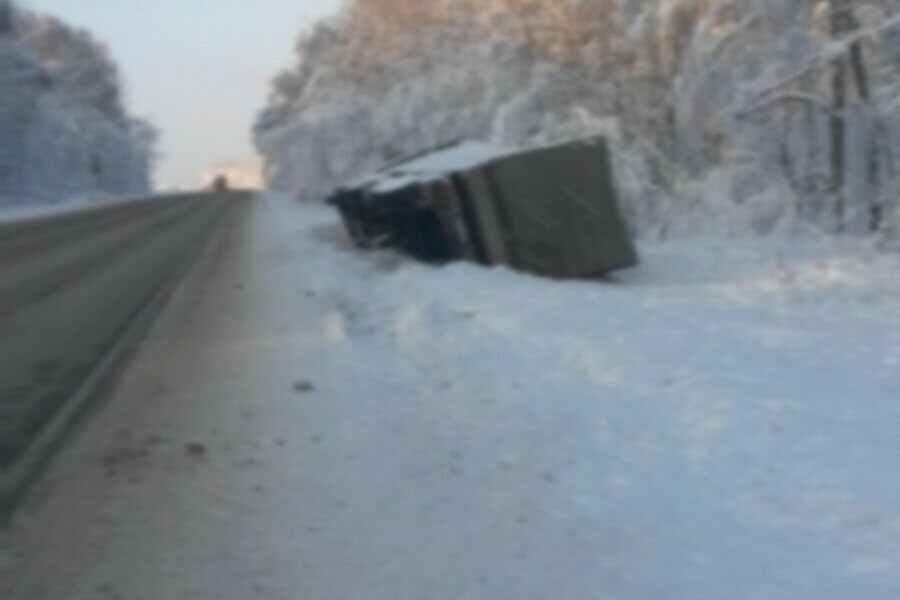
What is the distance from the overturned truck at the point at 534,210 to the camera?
19047 mm

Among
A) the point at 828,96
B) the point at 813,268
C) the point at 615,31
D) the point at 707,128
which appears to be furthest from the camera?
the point at 615,31

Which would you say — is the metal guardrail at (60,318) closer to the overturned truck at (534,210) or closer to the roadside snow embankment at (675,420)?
the roadside snow embankment at (675,420)

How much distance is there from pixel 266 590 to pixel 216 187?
5928 inches

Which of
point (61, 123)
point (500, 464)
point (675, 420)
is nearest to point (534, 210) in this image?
point (675, 420)

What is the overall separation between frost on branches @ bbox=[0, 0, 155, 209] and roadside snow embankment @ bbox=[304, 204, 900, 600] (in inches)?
2671

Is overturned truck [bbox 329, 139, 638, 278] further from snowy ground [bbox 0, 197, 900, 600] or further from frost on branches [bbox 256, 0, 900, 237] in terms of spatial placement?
snowy ground [bbox 0, 197, 900, 600]

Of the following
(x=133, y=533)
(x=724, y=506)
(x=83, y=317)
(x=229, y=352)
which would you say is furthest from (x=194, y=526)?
(x=83, y=317)

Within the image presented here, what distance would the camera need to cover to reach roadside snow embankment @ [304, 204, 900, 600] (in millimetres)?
5852

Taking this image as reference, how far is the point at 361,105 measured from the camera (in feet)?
196

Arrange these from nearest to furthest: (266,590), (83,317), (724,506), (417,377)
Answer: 1. (266,590)
2. (724,506)
3. (417,377)
4. (83,317)

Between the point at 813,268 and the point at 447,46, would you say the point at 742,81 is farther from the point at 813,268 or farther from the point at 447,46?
the point at 447,46

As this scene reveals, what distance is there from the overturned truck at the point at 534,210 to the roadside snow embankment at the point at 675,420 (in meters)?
3.33

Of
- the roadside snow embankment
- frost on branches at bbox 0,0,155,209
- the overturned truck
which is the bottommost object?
frost on branches at bbox 0,0,155,209

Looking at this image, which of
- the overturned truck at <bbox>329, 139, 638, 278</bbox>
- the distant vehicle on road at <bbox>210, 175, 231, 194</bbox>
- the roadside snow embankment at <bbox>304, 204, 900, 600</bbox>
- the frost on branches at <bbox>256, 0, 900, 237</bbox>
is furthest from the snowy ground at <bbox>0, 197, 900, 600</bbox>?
the distant vehicle on road at <bbox>210, 175, 231, 194</bbox>
